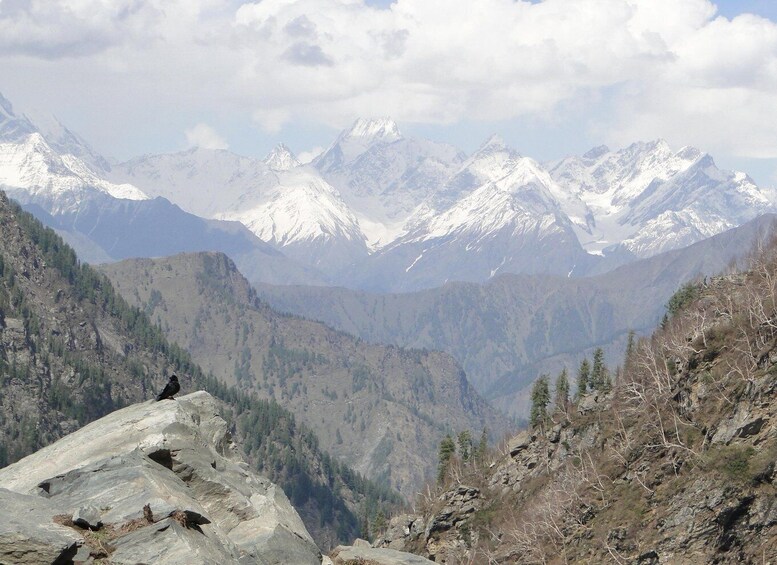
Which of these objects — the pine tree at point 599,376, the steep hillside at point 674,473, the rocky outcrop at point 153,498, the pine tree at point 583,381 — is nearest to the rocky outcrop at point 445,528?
the steep hillside at point 674,473

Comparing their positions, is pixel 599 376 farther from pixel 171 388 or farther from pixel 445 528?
pixel 171 388

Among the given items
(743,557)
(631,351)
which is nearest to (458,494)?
(631,351)

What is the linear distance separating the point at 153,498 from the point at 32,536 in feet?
16.9

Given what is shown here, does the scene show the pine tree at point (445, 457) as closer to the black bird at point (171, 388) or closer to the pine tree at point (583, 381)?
the pine tree at point (583, 381)

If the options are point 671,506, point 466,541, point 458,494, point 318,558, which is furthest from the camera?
point 458,494

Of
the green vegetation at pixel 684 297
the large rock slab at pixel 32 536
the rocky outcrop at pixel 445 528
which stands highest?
the large rock slab at pixel 32 536

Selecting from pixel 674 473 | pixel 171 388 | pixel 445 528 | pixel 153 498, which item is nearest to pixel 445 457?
pixel 445 528

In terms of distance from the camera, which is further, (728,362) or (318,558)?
(728,362)

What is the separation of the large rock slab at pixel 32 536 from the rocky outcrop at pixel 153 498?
4 cm

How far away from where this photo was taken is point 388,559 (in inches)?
1797

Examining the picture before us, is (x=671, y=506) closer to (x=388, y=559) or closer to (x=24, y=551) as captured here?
(x=388, y=559)

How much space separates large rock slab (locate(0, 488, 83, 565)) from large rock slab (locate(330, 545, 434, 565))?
1777 cm

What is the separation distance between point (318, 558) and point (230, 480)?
553 cm

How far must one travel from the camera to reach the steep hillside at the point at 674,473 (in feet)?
234
